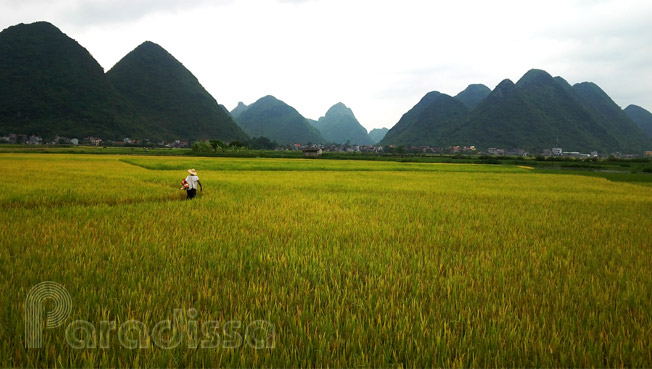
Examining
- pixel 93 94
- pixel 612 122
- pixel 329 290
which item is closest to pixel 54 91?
pixel 93 94

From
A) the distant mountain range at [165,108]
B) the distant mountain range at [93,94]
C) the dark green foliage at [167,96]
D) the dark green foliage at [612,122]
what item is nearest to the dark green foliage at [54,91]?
the distant mountain range at [93,94]

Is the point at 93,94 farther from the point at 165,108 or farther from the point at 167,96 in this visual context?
the point at 167,96

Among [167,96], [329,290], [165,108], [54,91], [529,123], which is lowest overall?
[329,290]

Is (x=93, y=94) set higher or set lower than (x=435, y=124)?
lower

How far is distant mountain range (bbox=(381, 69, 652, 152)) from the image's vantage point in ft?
416

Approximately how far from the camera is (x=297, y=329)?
1.89 m

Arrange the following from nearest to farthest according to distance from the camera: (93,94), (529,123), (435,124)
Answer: (93,94), (529,123), (435,124)

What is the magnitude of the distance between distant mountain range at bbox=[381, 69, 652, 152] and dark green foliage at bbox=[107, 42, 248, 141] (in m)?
101

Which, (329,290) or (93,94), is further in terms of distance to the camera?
(93,94)

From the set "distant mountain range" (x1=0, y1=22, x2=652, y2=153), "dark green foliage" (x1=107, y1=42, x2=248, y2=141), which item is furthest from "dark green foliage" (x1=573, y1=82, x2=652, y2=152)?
"dark green foliage" (x1=107, y1=42, x2=248, y2=141)

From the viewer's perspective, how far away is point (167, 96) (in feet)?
449

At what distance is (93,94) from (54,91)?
1068 centimetres

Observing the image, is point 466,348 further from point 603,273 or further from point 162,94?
point 162,94

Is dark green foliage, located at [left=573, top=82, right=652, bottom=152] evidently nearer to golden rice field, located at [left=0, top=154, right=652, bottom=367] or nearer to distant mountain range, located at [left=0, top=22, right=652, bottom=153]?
distant mountain range, located at [left=0, top=22, right=652, bottom=153]
